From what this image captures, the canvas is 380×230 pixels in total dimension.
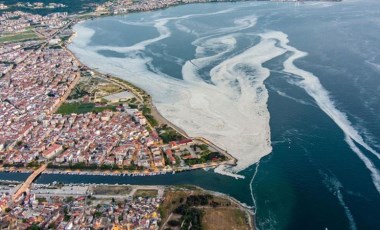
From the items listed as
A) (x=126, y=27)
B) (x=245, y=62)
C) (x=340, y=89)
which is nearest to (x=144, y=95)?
(x=245, y=62)

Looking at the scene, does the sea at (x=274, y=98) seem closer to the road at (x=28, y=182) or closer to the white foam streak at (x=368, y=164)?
the white foam streak at (x=368, y=164)

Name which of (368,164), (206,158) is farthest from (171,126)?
(368,164)

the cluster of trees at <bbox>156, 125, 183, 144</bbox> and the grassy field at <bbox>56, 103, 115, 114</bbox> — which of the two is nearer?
the cluster of trees at <bbox>156, 125, 183, 144</bbox>

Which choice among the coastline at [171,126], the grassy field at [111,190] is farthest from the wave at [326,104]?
the grassy field at [111,190]

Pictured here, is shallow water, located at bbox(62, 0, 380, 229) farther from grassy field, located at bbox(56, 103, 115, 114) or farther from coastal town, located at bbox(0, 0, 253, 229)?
grassy field, located at bbox(56, 103, 115, 114)

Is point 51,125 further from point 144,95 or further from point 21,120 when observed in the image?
point 144,95

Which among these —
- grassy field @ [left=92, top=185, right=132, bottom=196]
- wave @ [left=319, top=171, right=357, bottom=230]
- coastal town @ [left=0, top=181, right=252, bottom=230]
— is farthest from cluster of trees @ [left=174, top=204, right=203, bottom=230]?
wave @ [left=319, top=171, right=357, bottom=230]

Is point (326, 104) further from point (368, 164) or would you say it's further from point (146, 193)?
point (146, 193)

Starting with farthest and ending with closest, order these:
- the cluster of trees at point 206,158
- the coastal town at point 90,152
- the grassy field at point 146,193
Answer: the cluster of trees at point 206,158 → the grassy field at point 146,193 → the coastal town at point 90,152
